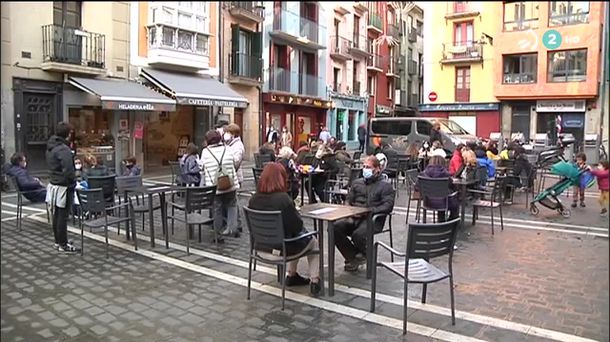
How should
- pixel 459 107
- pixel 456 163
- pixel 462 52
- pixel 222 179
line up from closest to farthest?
1. pixel 222 179
2. pixel 456 163
3. pixel 462 52
4. pixel 459 107

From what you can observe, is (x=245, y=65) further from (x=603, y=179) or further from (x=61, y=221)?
(x=603, y=179)

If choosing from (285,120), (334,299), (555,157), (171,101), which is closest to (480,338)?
(334,299)

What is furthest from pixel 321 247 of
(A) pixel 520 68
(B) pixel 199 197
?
(A) pixel 520 68

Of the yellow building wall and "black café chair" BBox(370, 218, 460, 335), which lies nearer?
"black café chair" BBox(370, 218, 460, 335)

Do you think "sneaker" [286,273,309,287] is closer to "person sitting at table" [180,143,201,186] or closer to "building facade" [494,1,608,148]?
"person sitting at table" [180,143,201,186]

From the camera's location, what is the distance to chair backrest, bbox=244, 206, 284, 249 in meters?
4.48

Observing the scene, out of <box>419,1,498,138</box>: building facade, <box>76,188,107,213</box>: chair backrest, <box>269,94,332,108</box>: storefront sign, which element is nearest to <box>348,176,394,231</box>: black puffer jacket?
<box>76,188,107,213</box>: chair backrest

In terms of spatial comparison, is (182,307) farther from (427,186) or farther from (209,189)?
(427,186)

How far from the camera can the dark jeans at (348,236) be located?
18.7ft

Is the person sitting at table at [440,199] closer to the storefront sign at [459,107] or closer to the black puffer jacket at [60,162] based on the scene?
the black puffer jacket at [60,162]

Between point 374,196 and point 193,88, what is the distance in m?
12.8

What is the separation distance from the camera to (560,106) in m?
27.6

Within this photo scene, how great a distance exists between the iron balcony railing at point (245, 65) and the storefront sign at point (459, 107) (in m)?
13.5

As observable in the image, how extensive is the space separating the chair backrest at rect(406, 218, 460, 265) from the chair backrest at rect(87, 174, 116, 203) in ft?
16.2
